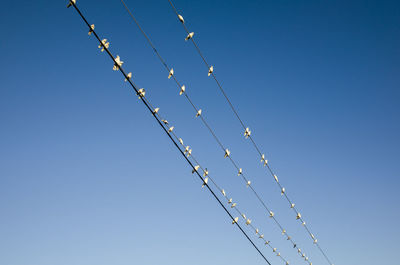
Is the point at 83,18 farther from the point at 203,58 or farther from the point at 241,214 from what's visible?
the point at 241,214

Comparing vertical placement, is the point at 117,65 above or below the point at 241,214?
above

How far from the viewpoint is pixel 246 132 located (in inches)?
321

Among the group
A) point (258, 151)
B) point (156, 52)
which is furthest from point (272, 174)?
point (156, 52)

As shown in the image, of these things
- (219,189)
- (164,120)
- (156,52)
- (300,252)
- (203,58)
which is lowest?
(300,252)

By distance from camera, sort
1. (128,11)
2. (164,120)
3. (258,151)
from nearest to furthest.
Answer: (128,11)
(164,120)
(258,151)

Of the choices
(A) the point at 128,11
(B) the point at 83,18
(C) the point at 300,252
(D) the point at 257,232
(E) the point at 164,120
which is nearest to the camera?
(B) the point at 83,18

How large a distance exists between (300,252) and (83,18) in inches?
451

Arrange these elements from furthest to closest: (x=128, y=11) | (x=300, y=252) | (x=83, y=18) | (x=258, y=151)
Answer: (x=300, y=252) < (x=258, y=151) < (x=128, y=11) < (x=83, y=18)

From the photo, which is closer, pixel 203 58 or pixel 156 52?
pixel 156 52

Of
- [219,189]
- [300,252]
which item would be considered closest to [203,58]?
[219,189]

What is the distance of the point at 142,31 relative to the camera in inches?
199

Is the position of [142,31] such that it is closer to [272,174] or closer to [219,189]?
[219,189]

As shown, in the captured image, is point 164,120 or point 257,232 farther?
point 257,232

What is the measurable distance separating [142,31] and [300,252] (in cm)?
1068
